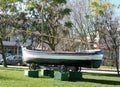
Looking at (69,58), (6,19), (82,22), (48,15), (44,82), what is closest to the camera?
(44,82)

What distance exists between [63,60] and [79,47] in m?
32.6

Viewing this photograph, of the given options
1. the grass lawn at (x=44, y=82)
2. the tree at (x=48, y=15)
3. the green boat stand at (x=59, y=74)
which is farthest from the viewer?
the tree at (x=48, y=15)

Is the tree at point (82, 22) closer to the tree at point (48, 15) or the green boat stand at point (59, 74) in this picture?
the tree at point (48, 15)

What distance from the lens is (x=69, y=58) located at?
855 inches

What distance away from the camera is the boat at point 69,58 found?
70.1ft

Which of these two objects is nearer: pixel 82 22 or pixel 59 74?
pixel 59 74

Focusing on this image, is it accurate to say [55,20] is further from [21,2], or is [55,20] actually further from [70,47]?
[70,47]

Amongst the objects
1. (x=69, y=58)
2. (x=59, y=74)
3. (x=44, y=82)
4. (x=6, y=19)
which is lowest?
(x=44, y=82)

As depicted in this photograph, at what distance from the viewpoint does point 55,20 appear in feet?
113

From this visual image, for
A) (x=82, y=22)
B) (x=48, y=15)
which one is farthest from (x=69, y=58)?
(x=82, y=22)

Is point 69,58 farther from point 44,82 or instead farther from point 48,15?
point 48,15

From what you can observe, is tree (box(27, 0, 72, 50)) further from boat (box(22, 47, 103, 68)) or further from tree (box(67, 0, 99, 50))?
tree (box(67, 0, 99, 50))

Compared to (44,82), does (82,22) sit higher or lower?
higher

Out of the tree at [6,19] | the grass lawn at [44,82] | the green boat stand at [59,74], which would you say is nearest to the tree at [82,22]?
the tree at [6,19]
